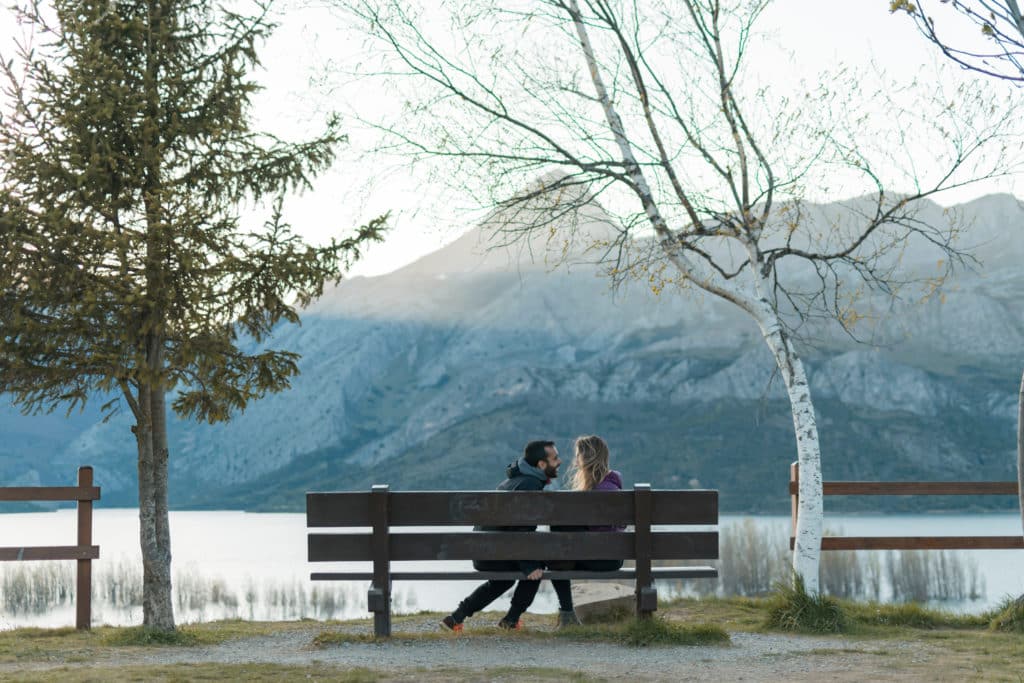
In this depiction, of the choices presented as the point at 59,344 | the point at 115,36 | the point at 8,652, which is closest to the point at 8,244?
the point at 59,344

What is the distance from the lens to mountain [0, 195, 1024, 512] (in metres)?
110

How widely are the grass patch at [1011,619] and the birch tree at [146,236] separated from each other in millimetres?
6481

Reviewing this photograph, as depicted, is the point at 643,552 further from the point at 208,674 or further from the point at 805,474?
the point at 208,674

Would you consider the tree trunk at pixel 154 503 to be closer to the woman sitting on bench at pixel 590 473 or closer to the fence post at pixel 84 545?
the fence post at pixel 84 545

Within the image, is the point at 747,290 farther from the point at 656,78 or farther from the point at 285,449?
the point at 285,449

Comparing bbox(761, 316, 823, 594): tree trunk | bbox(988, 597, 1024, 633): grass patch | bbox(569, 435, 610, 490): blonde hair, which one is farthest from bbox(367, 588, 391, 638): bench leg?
bbox(988, 597, 1024, 633): grass patch

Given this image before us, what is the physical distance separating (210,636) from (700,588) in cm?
1078

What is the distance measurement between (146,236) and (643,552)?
186 inches

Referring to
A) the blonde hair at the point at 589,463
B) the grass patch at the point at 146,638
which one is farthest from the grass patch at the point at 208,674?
the blonde hair at the point at 589,463

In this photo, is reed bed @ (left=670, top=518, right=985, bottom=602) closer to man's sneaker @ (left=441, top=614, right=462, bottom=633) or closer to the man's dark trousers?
the man's dark trousers

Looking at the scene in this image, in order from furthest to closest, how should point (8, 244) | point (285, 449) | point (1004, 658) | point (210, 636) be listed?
point (285, 449) → point (210, 636) → point (8, 244) → point (1004, 658)

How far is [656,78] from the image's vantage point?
1148 cm

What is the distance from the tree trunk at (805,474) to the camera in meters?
10.3

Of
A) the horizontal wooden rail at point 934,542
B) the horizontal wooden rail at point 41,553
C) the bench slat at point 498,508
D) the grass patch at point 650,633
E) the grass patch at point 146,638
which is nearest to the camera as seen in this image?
the grass patch at point 650,633
